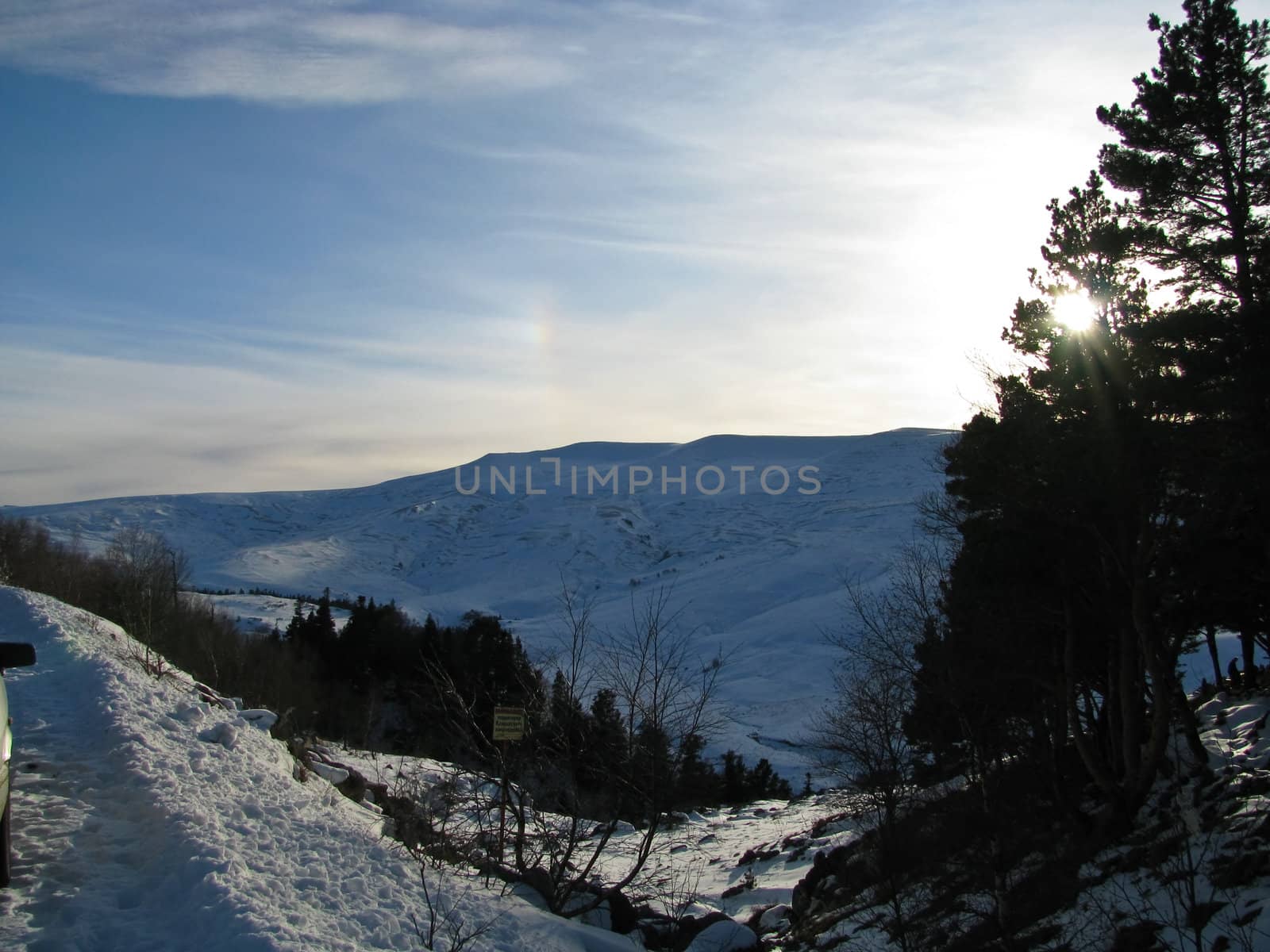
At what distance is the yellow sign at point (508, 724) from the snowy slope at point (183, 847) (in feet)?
6.40

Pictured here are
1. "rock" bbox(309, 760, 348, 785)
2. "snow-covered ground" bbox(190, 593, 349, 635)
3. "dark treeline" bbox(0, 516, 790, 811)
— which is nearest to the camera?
"dark treeline" bbox(0, 516, 790, 811)

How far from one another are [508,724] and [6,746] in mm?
6931

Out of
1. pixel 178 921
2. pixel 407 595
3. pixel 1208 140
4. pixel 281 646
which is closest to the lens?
pixel 178 921

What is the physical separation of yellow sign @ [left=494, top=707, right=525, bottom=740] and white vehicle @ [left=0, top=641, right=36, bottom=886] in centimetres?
623

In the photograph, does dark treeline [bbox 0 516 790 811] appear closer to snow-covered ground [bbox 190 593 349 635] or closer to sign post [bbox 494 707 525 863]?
sign post [bbox 494 707 525 863]

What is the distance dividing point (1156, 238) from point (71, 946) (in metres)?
16.9

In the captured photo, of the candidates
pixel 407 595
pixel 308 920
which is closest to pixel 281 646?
pixel 308 920

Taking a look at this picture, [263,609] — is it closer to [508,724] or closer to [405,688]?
[405,688]

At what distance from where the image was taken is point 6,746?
6324 mm

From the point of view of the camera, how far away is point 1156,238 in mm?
15336

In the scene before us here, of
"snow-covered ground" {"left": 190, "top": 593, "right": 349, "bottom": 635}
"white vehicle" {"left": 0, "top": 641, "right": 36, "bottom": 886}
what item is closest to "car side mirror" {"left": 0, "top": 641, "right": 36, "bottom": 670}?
"white vehicle" {"left": 0, "top": 641, "right": 36, "bottom": 886}

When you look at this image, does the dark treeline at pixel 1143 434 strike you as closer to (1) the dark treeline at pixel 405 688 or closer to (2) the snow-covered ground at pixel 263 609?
(1) the dark treeline at pixel 405 688

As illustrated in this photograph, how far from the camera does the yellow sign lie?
12.4 m

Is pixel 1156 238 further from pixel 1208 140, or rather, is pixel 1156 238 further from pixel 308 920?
pixel 308 920
